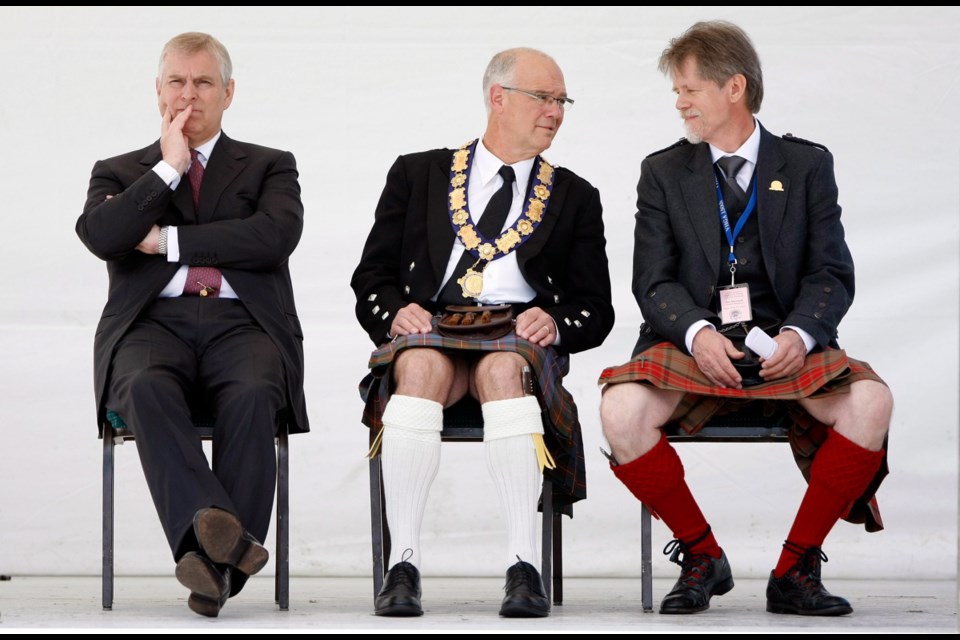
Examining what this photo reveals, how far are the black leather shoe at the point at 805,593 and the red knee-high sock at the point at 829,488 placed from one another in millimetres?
19

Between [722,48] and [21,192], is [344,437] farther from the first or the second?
[722,48]

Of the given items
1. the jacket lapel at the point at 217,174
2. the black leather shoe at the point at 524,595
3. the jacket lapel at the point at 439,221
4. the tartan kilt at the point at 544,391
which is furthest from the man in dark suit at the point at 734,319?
the jacket lapel at the point at 217,174

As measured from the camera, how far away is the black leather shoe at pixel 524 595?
3311mm

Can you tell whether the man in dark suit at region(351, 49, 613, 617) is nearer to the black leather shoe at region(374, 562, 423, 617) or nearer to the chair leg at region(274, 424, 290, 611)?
the black leather shoe at region(374, 562, 423, 617)

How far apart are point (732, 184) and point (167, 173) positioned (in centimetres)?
139

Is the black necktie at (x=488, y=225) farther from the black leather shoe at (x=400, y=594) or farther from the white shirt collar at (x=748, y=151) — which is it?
the black leather shoe at (x=400, y=594)

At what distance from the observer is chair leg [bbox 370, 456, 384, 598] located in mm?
3639

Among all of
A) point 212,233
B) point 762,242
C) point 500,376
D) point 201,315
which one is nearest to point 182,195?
point 212,233

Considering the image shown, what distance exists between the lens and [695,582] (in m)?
3.55

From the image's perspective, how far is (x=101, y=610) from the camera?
140 inches

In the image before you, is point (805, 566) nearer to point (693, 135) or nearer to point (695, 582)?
point (695, 582)

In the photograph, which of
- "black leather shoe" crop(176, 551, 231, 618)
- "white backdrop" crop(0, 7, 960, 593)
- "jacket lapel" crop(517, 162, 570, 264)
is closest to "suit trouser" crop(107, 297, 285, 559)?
"black leather shoe" crop(176, 551, 231, 618)

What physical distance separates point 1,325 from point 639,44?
217 cm

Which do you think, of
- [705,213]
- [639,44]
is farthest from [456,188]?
[639,44]
